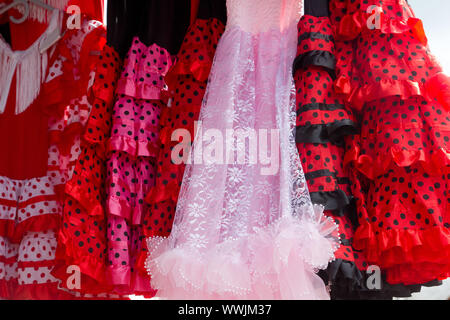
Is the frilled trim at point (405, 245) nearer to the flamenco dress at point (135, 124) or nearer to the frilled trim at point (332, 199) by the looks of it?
the frilled trim at point (332, 199)

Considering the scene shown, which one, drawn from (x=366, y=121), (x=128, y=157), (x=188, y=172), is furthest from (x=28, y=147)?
(x=366, y=121)

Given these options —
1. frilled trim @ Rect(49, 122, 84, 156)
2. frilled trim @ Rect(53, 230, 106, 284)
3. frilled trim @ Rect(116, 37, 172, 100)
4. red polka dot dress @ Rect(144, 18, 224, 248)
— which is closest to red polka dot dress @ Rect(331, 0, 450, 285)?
red polka dot dress @ Rect(144, 18, 224, 248)

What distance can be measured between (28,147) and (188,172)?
606 mm

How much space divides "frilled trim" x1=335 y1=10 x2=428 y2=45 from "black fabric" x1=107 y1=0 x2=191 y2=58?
510 millimetres

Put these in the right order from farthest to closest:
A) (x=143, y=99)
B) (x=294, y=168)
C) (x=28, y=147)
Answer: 1. (x=28, y=147)
2. (x=143, y=99)
3. (x=294, y=168)

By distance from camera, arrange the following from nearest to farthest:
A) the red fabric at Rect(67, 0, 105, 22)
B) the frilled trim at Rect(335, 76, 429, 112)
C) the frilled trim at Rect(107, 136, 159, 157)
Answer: the frilled trim at Rect(335, 76, 429, 112) < the frilled trim at Rect(107, 136, 159, 157) < the red fabric at Rect(67, 0, 105, 22)

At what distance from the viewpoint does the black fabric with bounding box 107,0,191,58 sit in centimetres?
140

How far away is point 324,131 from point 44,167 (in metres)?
0.85

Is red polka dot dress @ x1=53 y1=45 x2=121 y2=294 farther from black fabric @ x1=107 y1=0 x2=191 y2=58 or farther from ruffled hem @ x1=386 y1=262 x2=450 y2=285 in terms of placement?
ruffled hem @ x1=386 y1=262 x2=450 y2=285

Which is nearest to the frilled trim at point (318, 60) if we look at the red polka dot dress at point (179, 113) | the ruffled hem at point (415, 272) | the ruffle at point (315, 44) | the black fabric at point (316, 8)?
the ruffle at point (315, 44)

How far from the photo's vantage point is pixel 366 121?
112 cm

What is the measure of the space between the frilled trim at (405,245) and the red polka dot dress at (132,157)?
21.6 inches

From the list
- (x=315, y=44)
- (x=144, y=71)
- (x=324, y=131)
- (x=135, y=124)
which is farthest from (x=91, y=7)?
(x=324, y=131)
